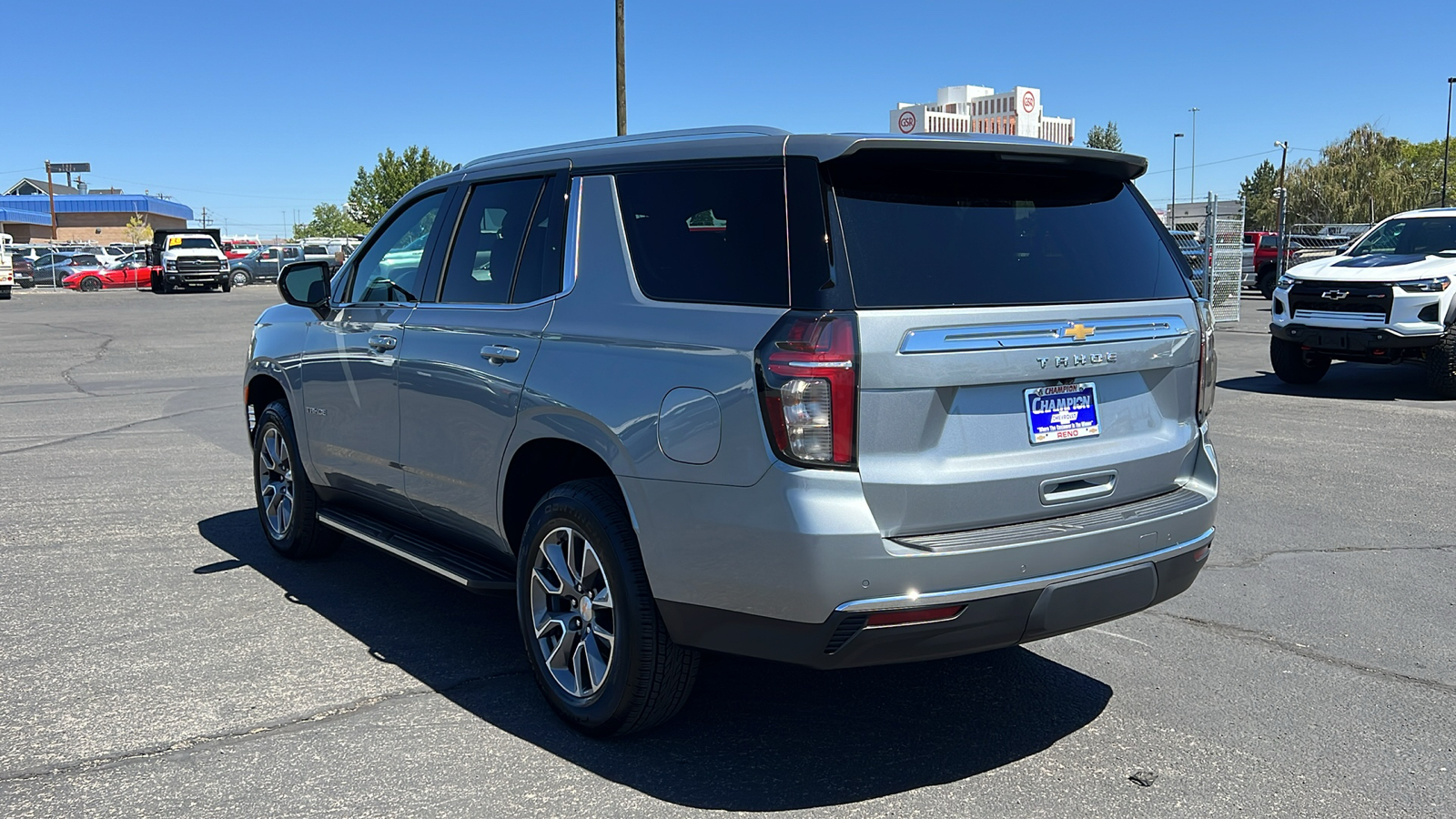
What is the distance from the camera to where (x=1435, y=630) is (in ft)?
16.3

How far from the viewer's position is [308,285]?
577 cm

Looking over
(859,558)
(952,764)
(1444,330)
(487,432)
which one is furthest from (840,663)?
(1444,330)

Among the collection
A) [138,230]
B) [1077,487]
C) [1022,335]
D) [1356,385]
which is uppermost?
[138,230]

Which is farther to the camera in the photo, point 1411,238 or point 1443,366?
point 1411,238

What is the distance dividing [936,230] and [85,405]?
11788mm

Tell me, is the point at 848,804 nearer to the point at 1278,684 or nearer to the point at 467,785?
the point at 467,785

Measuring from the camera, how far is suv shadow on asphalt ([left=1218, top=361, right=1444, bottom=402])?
41.1ft

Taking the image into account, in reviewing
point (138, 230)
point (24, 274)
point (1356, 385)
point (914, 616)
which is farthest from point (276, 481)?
point (138, 230)

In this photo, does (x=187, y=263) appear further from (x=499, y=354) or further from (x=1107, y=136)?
(x=1107, y=136)

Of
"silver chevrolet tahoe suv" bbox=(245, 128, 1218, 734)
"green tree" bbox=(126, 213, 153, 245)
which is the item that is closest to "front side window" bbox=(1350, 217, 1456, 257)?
"silver chevrolet tahoe suv" bbox=(245, 128, 1218, 734)

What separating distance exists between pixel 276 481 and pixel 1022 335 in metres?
4.34

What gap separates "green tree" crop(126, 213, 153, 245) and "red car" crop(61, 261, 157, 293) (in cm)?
5625

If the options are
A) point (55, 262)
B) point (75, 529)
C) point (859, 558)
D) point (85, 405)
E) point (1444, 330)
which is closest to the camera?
point (859, 558)

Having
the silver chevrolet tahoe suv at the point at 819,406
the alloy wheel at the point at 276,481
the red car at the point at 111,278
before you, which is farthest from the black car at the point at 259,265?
the silver chevrolet tahoe suv at the point at 819,406
